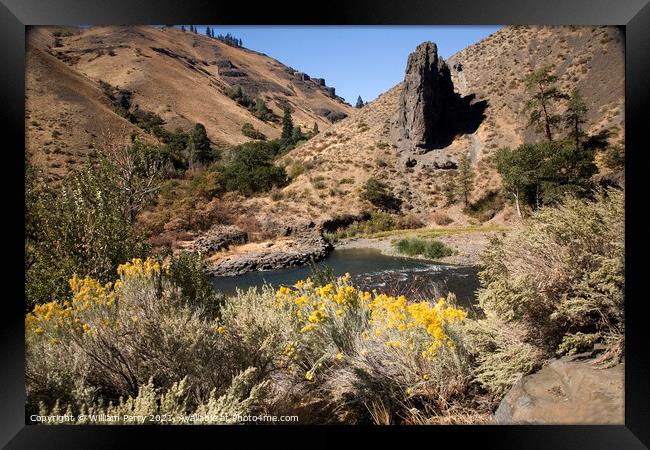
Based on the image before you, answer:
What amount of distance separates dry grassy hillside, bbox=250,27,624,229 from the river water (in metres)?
1.59

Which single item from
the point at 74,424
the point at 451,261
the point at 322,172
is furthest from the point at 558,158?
the point at 322,172

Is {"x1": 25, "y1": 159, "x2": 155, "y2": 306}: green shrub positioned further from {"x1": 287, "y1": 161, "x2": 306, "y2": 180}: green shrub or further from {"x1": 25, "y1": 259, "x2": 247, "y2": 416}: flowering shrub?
{"x1": 287, "y1": 161, "x2": 306, "y2": 180}: green shrub

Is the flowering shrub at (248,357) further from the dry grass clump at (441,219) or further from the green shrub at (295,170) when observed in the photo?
the green shrub at (295,170)

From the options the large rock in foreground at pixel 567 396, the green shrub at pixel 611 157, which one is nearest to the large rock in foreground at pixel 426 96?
the green shrub at pixel 611 157

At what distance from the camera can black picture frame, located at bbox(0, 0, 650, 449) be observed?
2.26 metres

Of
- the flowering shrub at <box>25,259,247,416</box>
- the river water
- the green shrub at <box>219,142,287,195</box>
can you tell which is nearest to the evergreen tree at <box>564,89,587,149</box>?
the river water

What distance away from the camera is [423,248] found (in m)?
8.72

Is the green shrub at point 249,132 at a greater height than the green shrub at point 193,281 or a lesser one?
greater

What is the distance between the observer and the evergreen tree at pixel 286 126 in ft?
90.1

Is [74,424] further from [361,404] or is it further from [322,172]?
[322,172]

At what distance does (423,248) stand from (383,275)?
9.34 ft

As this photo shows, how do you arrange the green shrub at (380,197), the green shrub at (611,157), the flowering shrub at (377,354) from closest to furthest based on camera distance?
the flowering shrub at (377,354) → the green shrub at (611,157) → the green shrub at (380,197)
